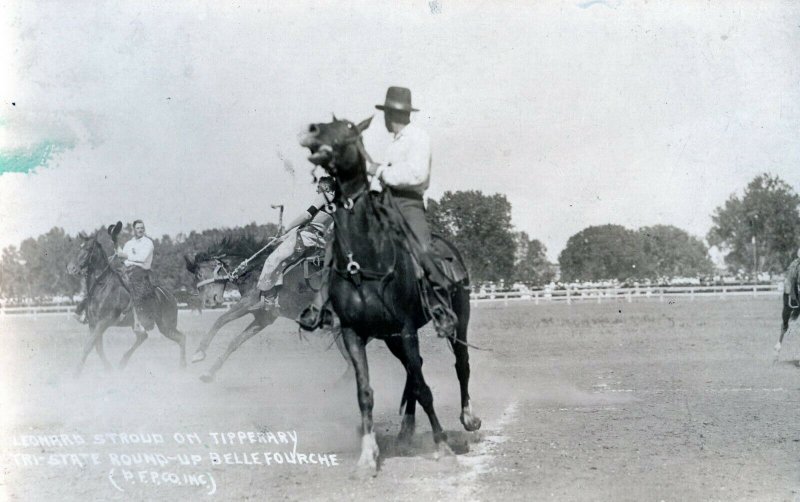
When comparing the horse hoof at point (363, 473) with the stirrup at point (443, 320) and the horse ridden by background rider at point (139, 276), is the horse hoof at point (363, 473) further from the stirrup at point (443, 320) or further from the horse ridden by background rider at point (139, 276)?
the horse ridden by background rider at point (139, 276)

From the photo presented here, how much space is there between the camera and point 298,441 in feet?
28.9

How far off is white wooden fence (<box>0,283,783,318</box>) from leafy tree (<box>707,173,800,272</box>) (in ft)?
21.3

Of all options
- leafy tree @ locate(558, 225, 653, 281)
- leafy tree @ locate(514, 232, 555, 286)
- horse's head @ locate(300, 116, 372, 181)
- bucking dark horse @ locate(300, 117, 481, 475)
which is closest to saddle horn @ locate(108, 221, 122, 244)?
bucking dark horse @ locate(300, 117, 481, 475)

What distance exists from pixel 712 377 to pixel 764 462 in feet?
21.1

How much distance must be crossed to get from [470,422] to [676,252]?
346ft

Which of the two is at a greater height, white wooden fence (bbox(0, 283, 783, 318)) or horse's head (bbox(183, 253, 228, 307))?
horse's head (bbox(183, 253, 228, 307))

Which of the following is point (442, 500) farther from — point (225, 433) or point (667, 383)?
point (667, 383)

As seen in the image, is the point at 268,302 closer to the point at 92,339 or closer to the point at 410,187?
the point at 92,339

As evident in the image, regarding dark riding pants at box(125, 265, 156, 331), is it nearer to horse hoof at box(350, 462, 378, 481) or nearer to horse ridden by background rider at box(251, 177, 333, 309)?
horse ridden by background rider at box(251, 177, 333, 309)

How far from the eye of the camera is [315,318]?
24.8 feet

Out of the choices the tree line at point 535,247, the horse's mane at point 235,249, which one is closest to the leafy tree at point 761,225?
the tree line at point 535,247

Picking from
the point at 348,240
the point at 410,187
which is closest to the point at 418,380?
the point at 348,240

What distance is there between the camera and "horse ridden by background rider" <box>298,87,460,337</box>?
7.76 metres

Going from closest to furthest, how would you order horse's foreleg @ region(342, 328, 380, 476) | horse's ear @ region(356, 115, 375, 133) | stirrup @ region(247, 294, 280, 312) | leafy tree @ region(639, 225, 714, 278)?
1. horse's ear @ region(356, 115, 375, 133)
2. horse's foreleg @ region(342, 328, 380, 476)
3. stirrup @ region(247, 294, 280, 312)
4. leafy tree @ region(639, 225, 714, 278)
